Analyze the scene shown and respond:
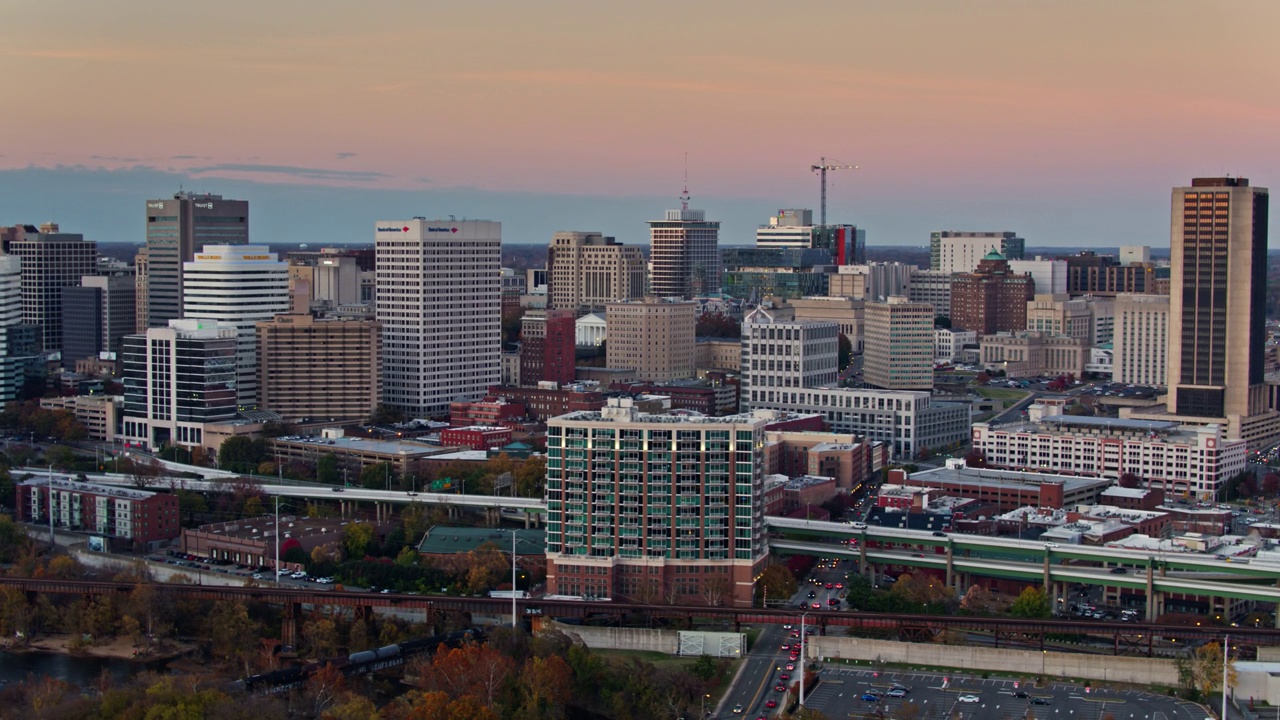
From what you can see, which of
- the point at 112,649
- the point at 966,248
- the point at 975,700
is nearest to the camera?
the point at 975,700

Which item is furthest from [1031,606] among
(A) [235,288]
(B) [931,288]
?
(B) [931,288]

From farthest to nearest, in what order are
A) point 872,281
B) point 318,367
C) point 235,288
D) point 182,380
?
point 872,281 → point 235,288 → point 318,367 → point 182,380

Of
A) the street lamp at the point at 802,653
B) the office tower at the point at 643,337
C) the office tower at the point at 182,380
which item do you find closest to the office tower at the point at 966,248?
the office tower at the point at 643,337

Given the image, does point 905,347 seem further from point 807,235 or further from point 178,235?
point 807,235

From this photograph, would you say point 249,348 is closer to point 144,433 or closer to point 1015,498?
point 144,433

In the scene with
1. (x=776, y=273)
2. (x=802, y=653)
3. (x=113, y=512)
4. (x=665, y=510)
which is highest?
(x=776, y=273)
